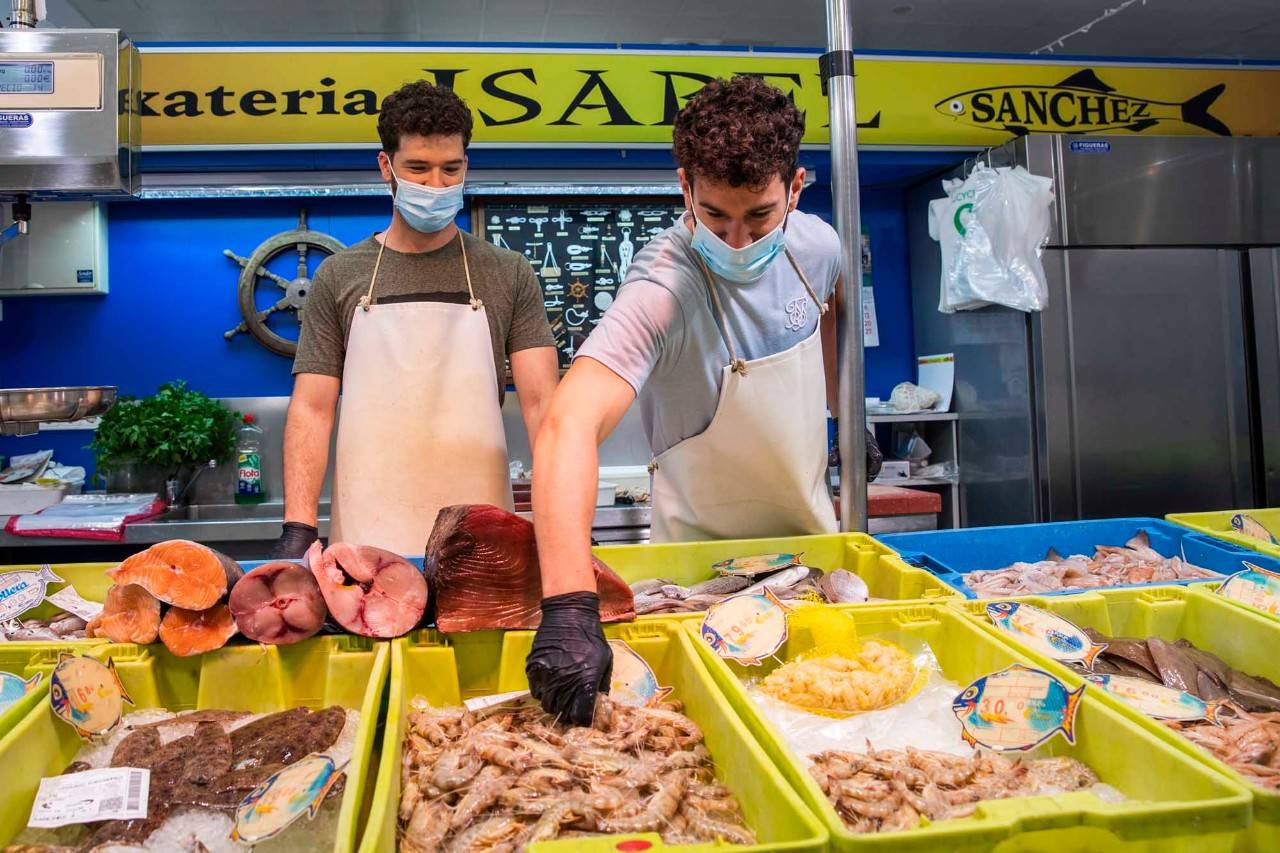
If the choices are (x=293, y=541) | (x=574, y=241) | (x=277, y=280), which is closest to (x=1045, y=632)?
(x=293, y=541)

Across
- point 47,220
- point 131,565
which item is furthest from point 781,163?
point 47,220

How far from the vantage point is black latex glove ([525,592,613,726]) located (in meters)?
1.40

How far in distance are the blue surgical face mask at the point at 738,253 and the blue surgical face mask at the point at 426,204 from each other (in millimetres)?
890

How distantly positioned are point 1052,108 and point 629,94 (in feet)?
7.26

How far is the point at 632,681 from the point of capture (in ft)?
5.00

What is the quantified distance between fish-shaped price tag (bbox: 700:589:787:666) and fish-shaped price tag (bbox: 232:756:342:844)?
672mm

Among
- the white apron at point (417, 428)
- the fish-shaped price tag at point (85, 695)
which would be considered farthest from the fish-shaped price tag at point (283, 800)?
the white apron at point (417, 428)

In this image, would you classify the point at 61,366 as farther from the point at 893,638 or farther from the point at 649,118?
the point at 893,638

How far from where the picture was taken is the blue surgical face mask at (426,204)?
2.49 metres

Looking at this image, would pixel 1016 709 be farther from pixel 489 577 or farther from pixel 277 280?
pixel 277 280

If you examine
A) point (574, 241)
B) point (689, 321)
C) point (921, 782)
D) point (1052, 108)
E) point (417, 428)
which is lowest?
point (921, 782)

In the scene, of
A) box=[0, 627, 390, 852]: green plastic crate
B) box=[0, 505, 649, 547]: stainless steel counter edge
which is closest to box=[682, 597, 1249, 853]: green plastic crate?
box=[0, 627, 390, 852]: green plastic crate

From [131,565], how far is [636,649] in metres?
0.87

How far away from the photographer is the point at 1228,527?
8.35ft
